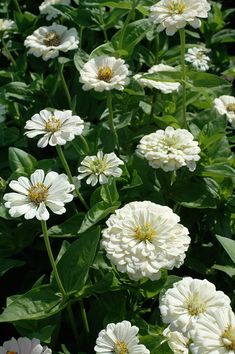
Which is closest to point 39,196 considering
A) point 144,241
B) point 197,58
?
point 144,241

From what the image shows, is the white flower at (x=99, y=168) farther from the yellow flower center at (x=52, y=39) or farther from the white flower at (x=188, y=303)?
the yellow flower center at (x=52, y=39)

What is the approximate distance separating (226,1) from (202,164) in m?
1.70

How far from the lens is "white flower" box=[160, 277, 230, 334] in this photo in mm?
1197

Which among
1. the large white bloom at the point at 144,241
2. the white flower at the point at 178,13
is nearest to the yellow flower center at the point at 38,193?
the large white bloom at the point at 144,241

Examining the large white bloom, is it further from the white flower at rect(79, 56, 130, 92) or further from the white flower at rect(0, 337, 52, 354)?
the white flower at rect(79, 56, 130, 92)

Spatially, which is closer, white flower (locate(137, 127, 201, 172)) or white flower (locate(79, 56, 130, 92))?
white flower (locate(137, 127, 201, 172))

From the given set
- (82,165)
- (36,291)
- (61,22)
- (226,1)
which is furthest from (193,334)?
(226,1)

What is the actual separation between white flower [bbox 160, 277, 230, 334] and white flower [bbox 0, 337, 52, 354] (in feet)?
1.04

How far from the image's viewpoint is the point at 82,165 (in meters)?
1.72

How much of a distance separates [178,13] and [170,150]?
1.27 feet

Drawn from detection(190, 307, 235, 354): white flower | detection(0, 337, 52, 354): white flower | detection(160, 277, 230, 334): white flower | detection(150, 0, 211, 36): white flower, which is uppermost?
detection(150, 0, 211, 36): white flower

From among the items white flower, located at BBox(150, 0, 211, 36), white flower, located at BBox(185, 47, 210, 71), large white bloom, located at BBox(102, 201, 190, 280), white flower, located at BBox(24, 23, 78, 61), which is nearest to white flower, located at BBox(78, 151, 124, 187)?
large white bloom, located at BBox(102, 201, 190, 280)

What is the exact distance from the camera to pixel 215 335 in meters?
1.07

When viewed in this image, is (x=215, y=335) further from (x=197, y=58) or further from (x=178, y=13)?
(x=197, y=58)
